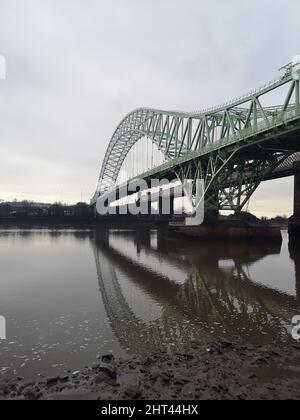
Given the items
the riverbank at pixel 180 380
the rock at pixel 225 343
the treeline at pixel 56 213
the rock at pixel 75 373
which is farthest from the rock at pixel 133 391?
the treeline at pixel 56 213

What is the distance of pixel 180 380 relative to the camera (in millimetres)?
7957

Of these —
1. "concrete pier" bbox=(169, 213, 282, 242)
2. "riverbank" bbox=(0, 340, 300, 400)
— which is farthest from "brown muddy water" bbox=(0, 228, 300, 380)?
"concrete pier" bbox=(169, 213, 282, 242)

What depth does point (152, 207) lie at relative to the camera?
388 ft

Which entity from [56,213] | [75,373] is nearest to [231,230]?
[75,373]

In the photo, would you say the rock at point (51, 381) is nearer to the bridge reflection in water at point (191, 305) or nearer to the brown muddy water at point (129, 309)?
the brown muddy water at point (129, 309)

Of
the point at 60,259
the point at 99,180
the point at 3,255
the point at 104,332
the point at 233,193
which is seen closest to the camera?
the point at 104,332

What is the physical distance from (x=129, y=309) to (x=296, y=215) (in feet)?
172

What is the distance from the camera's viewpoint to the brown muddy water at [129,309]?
10.2 m

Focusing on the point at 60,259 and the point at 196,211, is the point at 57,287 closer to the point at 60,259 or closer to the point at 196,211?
the point at 60,259

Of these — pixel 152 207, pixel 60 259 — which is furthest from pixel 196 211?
pixel 152 207

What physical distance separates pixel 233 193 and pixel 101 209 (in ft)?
244

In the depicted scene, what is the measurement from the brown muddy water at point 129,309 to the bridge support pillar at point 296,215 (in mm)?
28034

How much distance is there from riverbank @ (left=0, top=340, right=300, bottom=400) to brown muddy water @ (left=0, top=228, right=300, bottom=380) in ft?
2.60

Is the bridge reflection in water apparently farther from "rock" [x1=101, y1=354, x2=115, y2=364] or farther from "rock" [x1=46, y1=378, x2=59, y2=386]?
"rock" [x1=46, y1=378, x2=59, y2=386]
